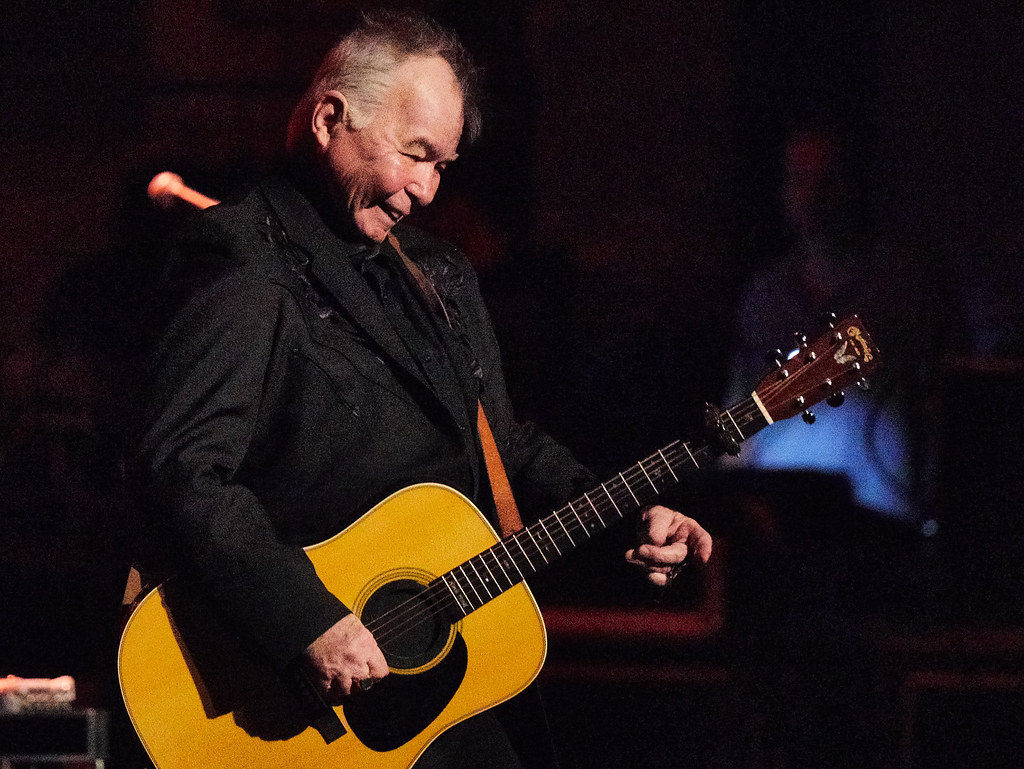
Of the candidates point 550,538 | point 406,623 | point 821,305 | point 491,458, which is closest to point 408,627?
point 406,623

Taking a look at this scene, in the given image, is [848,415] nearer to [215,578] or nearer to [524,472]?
[524,472]

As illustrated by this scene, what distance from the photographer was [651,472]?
6.57ft

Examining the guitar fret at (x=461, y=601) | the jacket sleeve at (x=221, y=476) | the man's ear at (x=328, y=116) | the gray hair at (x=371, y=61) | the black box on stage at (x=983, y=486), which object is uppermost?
the gray hair at (x=371, y=61)

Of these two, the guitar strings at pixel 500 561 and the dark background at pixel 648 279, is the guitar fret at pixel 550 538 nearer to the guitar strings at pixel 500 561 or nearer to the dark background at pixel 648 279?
the guitar strings at pixel 500 561

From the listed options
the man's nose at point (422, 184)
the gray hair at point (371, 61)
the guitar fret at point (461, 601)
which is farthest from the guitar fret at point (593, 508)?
the gray hair at point (371, 61)

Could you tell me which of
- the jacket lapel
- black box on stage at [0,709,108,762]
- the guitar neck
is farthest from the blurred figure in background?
black box on stage at [0,709,108,762]

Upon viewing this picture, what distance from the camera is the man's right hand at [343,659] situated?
1.65m

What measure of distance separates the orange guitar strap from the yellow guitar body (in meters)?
0.21

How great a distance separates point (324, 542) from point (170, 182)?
4.33ft

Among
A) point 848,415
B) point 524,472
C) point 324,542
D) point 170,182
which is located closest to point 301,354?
point 324,542

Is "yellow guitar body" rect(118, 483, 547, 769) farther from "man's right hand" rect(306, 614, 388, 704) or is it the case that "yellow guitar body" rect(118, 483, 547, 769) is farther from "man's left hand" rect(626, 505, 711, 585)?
"man's left hand" rect(626, 505, 711, 585)

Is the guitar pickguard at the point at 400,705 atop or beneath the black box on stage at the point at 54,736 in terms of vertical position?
beneath

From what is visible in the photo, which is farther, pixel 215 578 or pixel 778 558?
pixel 778 558

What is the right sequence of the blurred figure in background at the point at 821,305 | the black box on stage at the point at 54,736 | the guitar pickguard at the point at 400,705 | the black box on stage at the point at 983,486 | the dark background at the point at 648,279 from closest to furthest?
the black box on stage at the point at 54,736
the guitar pickguard at the point at 400,705
the dark background at the point at 648,279
the black box on stage at the point at 983,486
the blurred figure in background at the point at 821,305
